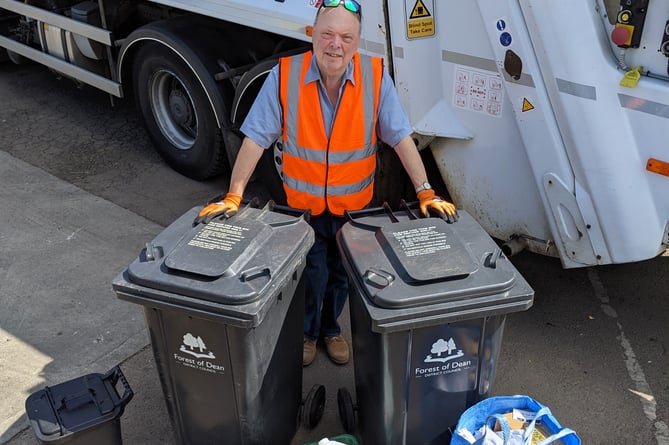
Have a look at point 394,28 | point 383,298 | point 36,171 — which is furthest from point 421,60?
point 36,171

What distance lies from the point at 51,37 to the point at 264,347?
172 inches

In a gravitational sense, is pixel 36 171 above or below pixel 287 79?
below

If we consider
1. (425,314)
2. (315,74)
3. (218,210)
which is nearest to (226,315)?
(218,210)

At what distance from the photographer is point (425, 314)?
2.10 m

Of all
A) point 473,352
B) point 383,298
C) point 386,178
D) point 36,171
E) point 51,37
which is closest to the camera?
point 383,298

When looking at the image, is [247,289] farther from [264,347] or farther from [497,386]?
[497,386]

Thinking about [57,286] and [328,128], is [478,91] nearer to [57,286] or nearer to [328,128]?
[328,128]

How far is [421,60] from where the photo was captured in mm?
3141

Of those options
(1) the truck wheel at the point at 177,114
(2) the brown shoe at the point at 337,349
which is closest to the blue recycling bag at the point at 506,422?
(2) the brown shoe at the point at 337,349

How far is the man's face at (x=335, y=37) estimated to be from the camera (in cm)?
248

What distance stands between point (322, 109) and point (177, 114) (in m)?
2.56

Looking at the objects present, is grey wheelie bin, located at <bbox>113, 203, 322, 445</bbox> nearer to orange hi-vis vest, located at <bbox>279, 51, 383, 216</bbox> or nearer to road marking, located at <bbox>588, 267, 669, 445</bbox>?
orange hi-vis vest, located at <bbox>279, 51, 383, 216</bbox>

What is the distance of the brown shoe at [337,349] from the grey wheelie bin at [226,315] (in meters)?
0.62

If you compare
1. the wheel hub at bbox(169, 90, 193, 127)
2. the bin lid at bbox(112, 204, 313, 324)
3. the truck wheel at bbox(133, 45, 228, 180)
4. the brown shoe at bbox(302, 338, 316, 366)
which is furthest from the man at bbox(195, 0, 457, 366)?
the wheel hub at bbox(169, 90, 193, 127)
